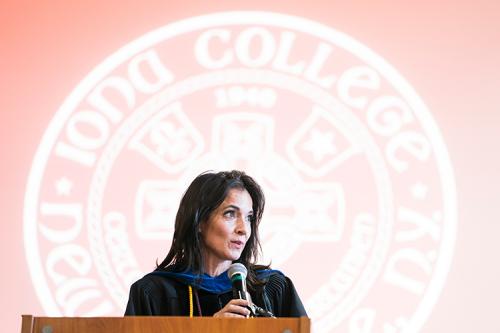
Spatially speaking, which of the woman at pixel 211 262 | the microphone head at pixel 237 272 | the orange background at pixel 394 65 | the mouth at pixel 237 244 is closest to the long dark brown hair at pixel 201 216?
the woman at pixel 211 262

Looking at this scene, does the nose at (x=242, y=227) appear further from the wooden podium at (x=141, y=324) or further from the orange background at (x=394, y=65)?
the orange background at (x=394, y=65)

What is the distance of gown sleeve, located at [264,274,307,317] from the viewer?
340 cm

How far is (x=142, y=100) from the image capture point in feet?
16.5

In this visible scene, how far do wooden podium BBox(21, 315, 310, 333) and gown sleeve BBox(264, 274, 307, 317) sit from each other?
930mm

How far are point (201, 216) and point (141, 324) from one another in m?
0.96

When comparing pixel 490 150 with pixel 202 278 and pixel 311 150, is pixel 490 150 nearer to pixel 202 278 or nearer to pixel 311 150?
pixel 311 150

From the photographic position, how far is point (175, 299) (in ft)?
11.1

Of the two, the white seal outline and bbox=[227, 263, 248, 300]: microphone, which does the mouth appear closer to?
bbox=[227, 263, 248, 300]: microphone

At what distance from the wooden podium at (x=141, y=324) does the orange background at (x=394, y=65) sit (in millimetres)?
2442

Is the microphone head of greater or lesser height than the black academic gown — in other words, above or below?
above

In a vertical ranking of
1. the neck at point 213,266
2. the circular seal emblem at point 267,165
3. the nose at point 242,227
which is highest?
the circular seal emblem at point 267,165

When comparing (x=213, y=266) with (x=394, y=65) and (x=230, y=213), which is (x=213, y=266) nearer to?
(x=230, y=213)

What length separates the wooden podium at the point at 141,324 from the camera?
2439 mm

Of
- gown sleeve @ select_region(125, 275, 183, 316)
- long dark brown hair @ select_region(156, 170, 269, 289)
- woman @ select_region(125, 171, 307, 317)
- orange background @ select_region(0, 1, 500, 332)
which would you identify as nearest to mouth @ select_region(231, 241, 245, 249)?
woman @ select_region(125, 171, 307, 317)
